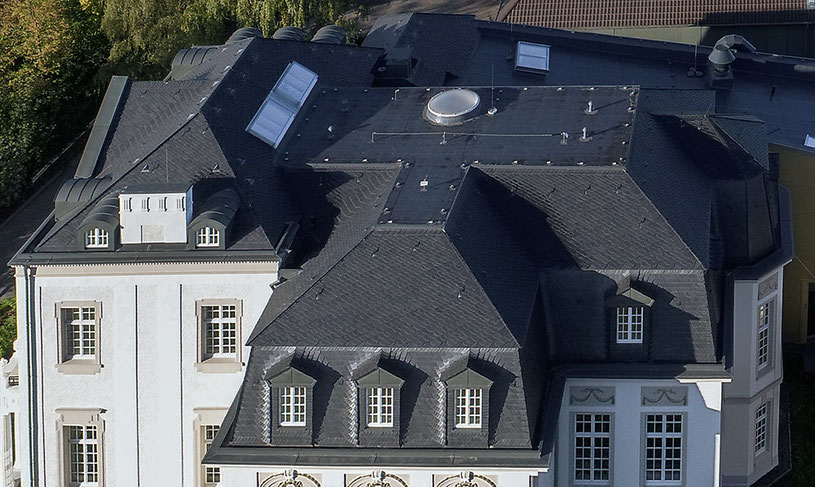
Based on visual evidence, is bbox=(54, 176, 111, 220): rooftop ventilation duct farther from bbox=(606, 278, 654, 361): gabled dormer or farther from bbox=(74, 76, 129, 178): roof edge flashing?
bbox=(606, 278, 654, 361): gabled dormer

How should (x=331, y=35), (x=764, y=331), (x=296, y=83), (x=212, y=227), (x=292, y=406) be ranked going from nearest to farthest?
(x=292, y=406) < (x=212, y=227) < (x=764, y=331) < (x=296, y=83) < (x=331, y=35)

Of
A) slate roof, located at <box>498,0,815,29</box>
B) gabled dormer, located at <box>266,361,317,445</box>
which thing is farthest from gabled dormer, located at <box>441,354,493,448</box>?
slate roof, located at <box>498,0,815,29</box>

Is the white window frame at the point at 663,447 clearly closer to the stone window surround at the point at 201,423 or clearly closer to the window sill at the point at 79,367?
the stone window surround at the point at 201,423

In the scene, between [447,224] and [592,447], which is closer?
[447,224]

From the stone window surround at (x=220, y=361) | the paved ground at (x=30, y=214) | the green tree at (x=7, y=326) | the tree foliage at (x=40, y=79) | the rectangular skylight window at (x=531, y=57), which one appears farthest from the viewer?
the tree foliage at (x=40, y=79)

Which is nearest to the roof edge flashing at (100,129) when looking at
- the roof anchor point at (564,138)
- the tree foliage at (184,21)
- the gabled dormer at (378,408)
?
the gabled dormer at (378,408)

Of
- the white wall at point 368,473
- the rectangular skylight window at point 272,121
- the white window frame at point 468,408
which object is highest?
the rectangular skylight window at point 272,121

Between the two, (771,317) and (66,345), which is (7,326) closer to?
(66,345)

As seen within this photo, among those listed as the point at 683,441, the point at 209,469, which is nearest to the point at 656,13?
the point at 683,441
